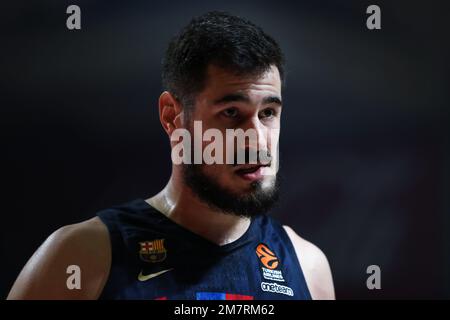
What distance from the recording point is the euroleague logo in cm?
170

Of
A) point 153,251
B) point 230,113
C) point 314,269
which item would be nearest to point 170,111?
point 230,113

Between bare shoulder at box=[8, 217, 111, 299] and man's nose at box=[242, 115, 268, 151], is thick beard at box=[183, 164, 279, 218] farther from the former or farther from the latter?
bare shoulder at box=[8, 217, 111, 299]

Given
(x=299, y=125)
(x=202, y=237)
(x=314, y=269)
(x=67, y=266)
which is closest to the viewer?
(x=67, y=266)

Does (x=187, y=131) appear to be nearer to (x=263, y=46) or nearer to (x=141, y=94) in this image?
(x=263, y=46)

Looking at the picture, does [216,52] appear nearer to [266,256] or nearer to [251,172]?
[251,172]

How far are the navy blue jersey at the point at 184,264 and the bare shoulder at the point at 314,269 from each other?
0.15 feet

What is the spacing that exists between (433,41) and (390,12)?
0.25 m

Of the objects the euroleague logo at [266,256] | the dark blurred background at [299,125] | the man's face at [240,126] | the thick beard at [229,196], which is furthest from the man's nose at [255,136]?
the dark blurred background at [299,125]

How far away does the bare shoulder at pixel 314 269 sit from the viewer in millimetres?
1784

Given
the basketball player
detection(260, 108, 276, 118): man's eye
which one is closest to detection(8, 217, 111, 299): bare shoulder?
the basketball player

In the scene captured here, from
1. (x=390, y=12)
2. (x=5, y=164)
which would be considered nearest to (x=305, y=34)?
(x=390, y=12)

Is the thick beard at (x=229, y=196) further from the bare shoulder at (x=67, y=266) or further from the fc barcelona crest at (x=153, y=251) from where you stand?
the bare shoulder at (x=67, y=266)

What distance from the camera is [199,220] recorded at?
167 cm

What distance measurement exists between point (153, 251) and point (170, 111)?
428 mm
